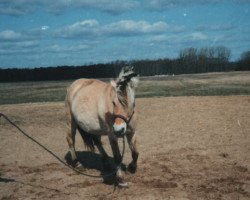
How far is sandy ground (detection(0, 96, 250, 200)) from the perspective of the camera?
6402mm

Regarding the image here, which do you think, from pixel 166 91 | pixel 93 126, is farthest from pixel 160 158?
pixel 166 91

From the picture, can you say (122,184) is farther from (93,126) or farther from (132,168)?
(93,126)

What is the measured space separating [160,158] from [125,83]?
296 centimetres

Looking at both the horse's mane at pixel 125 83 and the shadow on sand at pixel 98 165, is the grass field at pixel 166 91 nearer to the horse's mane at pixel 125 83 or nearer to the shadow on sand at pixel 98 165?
the shadow on sand at pixel 98 165

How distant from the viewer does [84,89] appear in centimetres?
787

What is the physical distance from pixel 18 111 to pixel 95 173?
9.24m

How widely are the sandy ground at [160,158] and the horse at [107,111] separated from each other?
0.57 meters

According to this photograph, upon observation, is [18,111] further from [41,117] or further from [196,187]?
[196,187]

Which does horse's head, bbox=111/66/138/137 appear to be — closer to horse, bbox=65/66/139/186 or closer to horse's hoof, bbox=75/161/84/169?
horse, bbox=65/66/139/186

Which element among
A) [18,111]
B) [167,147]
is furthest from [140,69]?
[167,147]

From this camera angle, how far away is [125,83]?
5980 millimetres

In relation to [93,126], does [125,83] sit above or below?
above

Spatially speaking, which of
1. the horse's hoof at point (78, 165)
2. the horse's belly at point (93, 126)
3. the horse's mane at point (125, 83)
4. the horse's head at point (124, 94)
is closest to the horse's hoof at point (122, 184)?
the horse's belly at point (93, 126)

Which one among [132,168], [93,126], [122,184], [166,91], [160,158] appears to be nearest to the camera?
[122,184]
